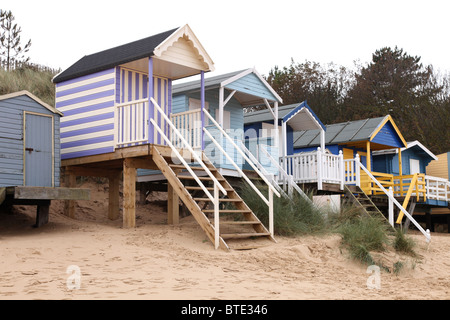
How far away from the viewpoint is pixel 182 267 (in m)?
9.14

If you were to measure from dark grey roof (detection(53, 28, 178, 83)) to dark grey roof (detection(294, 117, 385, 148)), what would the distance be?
416 inches

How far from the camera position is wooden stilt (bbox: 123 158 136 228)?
12.7 metres

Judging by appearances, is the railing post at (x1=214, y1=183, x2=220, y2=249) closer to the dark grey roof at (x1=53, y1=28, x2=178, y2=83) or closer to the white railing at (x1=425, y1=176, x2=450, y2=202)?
the dark grey roof at (x1=53, y1=28, x2=178, y2=83)

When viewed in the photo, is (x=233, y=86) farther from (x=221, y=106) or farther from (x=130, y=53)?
(x=130, y=53)

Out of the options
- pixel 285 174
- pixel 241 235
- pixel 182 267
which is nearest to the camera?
pixel 182 267

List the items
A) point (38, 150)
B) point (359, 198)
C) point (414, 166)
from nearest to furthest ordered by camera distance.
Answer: point (38, 150) < point (359, 198) < point (414, 166)

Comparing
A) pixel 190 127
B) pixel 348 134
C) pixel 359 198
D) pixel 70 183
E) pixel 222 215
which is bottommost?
pixel 222 215

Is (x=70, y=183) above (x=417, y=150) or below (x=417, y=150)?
below

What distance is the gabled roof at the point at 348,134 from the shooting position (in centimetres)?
2205

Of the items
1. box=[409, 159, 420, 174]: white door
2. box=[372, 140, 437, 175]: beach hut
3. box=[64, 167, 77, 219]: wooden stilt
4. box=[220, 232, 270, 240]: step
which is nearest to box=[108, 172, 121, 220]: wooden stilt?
box=[64, 167, 77, 219]: wooden stilt

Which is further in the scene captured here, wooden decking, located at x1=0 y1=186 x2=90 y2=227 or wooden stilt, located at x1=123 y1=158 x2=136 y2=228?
wooden stilt, located at x1=123 y1=158 x2=136 y2=228

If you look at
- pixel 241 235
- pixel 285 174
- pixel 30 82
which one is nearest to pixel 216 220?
pixel 241 235

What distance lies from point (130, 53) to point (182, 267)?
635 cm

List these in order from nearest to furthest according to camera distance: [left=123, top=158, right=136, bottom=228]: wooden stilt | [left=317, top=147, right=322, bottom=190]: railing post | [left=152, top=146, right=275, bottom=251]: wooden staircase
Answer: [left=152, top=146, right=275, bottom=251]: wooden staircase, [left=123, top=158, right=136, bottom=228]: wooden stilt, [left=317, top=147, right=322, bottom=190]: railing post
